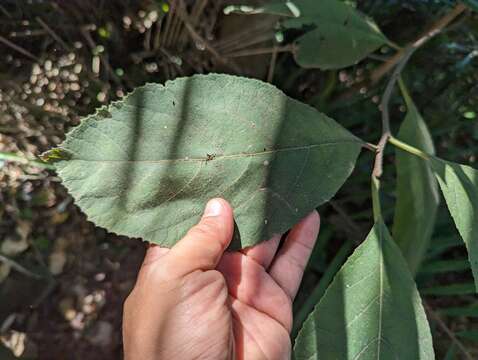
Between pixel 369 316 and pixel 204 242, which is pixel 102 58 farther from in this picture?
pixel 369 316

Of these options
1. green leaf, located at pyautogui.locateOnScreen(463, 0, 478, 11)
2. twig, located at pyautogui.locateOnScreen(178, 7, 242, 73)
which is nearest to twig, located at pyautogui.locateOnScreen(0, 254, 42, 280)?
twig, located at pyautogui.locateOnScreen(178, 7, 242, 73)

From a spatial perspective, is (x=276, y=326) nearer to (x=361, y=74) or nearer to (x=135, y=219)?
(x=135, y=219)

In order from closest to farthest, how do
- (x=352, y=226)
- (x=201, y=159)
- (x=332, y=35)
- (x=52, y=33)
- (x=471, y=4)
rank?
(x=201, y=159) → (x=471, y=4) → (x=332, y=35) → (x=52, y=33) → (x=352, y=226)

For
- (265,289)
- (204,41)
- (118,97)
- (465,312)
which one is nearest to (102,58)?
(118,97)

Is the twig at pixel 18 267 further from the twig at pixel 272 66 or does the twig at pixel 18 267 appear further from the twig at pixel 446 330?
the twig at pixel 446 330

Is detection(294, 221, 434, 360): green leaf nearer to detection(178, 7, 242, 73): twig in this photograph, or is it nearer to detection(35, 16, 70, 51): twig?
detection(178, 7, 242, 73): twig

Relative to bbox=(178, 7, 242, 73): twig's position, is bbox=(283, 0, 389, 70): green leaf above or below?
above

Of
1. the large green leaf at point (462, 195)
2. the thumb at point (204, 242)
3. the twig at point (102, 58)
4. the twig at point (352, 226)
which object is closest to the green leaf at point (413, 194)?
the large green leaf at point (462, 195)
